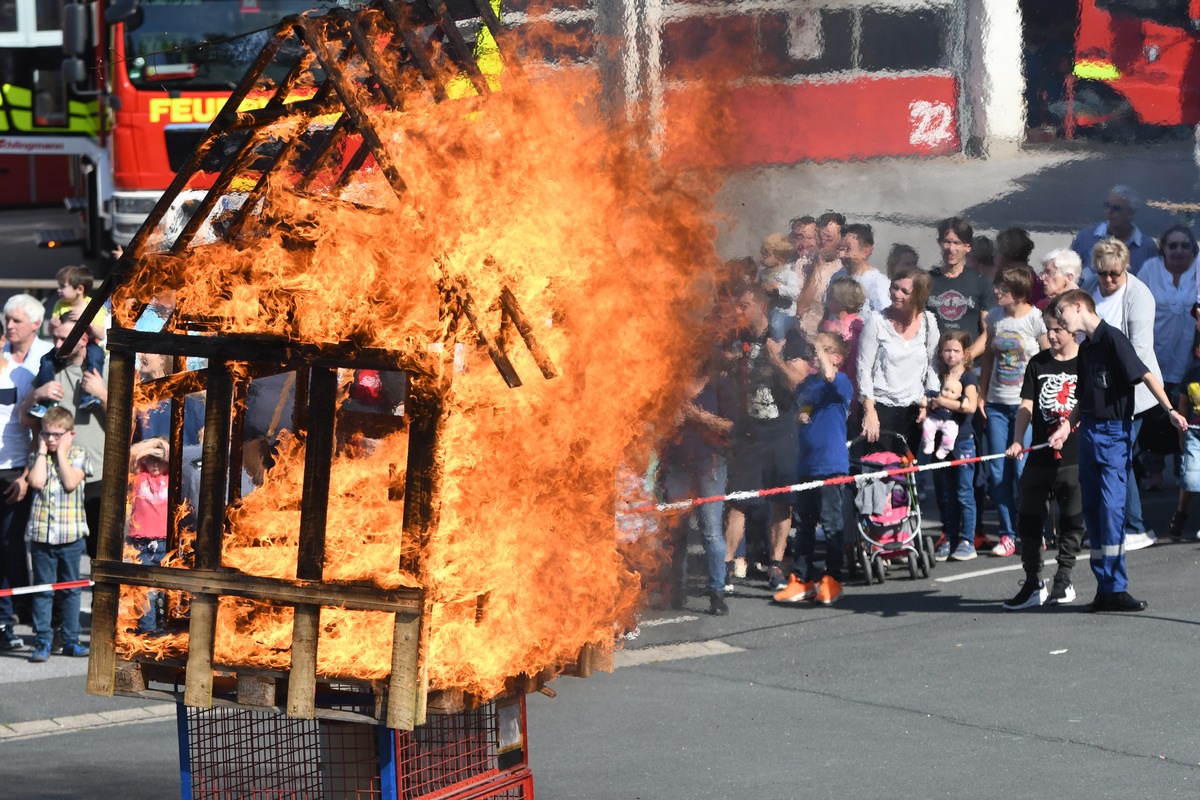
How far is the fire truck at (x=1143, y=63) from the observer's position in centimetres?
1201

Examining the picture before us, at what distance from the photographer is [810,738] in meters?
7.43

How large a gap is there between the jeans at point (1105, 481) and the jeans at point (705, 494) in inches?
82.1

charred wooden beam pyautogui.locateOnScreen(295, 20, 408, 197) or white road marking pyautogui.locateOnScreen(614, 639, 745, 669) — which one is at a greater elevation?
charred wooden beam pyautogui.locateOnScreen(295, 20, 408, 197)

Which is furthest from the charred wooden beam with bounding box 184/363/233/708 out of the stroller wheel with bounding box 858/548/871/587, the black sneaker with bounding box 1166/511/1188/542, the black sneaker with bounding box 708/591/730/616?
the black sneaker with bounding box 1166/511/1188/542

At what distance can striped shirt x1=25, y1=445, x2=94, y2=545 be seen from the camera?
9.09 meters

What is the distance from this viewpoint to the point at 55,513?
9.09 meters

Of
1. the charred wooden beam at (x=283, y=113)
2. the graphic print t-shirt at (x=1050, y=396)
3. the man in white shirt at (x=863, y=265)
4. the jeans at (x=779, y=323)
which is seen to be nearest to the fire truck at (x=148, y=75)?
the man in white shirt at (x=863, y=265)

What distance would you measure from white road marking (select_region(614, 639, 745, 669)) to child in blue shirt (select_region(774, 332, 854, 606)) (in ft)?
3.39

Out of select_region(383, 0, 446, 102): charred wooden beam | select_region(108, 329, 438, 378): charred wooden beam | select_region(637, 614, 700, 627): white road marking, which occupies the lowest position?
select_region(637, 614, 700, 627): white road marking

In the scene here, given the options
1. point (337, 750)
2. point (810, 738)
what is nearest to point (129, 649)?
point (337, 750)

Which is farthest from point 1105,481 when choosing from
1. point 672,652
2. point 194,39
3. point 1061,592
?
point 194,39

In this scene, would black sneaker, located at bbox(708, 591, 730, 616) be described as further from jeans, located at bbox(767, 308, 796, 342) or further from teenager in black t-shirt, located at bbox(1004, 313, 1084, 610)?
teenager in black t-shirt, located at bbox(1004, 313, 1084, 610)

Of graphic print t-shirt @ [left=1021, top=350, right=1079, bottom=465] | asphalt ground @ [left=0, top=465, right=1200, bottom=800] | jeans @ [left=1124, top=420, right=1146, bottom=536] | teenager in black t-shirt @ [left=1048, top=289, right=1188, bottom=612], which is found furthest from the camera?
jeans @ [left=1124, top=420, right=1146, bottom=536]

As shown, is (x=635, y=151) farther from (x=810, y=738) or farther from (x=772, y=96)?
(x=772, y=96)
